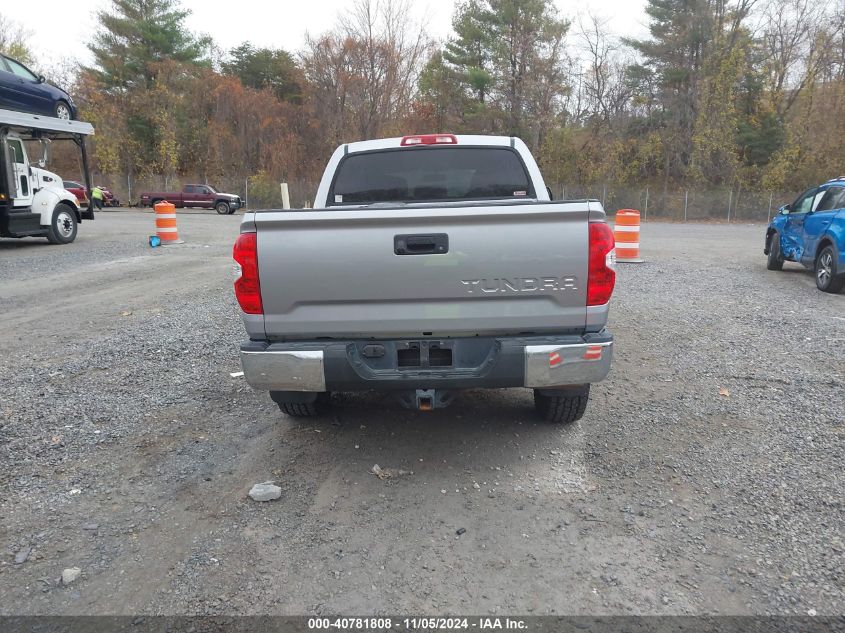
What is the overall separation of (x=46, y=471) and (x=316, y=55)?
41986 mm

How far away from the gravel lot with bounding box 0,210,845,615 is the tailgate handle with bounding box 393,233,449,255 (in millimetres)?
1356

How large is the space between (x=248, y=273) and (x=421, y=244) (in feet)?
3.25

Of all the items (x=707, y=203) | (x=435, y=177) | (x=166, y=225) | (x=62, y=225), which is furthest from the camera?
(x=707, y=203)

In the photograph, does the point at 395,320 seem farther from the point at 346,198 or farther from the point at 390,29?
the point at 390,29

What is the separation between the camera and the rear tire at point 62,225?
1552cm

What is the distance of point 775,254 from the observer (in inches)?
468

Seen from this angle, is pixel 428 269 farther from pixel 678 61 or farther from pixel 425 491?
pixel 678 61

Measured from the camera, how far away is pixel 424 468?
3725 millimetres

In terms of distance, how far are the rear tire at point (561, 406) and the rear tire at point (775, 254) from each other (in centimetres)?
969

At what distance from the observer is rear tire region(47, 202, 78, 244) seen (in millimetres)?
15516

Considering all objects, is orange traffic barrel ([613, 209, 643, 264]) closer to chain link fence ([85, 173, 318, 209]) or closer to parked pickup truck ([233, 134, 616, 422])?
parked pickup truck ([233, 134, 616, 422])

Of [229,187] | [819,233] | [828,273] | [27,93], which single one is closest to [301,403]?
[828,273]

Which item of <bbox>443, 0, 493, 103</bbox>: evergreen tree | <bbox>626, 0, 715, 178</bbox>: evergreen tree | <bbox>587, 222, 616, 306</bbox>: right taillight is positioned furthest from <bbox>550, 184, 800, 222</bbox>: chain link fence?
<bbox>587, 222, 616, 306</bbox>: right taillight

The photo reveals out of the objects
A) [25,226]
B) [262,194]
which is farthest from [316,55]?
[25,226]
